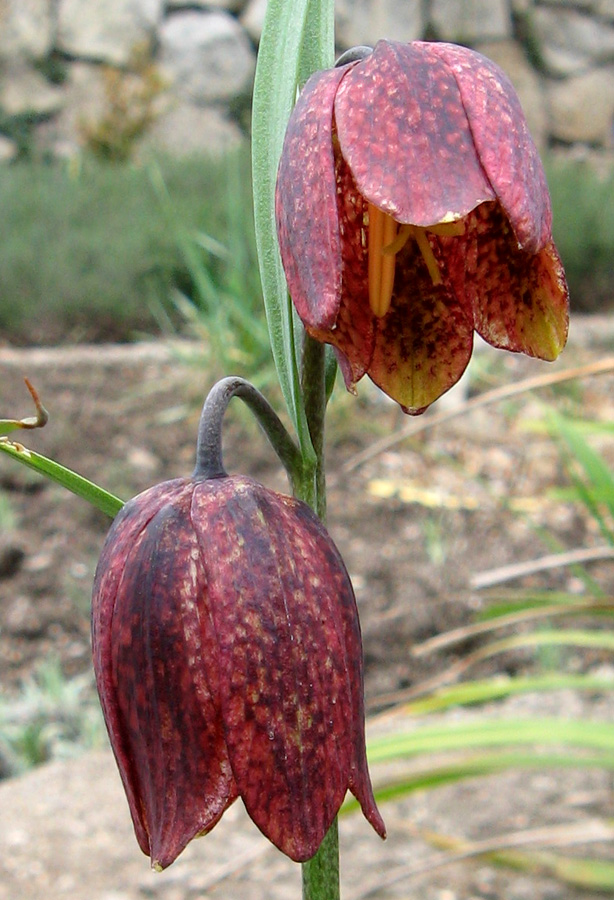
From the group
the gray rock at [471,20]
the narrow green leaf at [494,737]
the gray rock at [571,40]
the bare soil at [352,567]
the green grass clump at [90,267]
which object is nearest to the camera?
the narrow green leaf at [494,737]

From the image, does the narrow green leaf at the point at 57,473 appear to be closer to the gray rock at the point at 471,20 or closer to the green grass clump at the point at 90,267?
the green grass clump at the point at 90,267

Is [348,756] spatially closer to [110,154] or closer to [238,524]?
[238,524]

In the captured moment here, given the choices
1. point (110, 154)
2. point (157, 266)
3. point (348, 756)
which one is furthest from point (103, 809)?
point (110, 154)

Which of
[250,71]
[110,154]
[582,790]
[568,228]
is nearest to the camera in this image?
[582,790]

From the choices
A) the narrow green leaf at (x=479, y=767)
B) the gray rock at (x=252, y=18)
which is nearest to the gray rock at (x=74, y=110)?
the gray rock at (x=252, y=18)

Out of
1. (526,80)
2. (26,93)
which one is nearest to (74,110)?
(26,93)

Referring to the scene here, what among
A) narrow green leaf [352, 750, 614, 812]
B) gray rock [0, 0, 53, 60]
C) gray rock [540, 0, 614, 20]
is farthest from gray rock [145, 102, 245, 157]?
narrow green leaf [352, 750, 614, 812]

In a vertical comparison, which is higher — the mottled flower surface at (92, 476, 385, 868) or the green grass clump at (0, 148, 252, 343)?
the mottled flower surface at (92, 476, 385, 868)

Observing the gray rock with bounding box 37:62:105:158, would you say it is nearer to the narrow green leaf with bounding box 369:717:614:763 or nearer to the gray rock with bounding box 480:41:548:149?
the gray rock with bounding box 480:41:548:149
